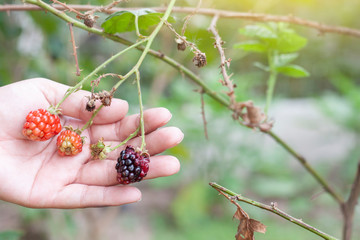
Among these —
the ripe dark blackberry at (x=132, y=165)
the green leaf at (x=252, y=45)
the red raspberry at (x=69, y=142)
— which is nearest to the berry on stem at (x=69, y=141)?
the red raspberry at (x=69, y=142)

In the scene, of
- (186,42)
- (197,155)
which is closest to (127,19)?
(186,42)

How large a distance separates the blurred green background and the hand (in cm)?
54

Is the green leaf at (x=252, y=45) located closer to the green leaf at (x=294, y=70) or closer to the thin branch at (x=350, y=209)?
the green leaf at (x=294, y=70)

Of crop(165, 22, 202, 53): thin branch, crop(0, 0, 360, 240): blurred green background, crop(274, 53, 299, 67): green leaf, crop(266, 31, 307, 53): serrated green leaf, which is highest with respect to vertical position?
crop(266, 31, 307, 53): serrated green leaf

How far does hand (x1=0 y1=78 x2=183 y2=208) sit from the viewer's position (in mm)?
711

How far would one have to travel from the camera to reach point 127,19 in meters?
0.68

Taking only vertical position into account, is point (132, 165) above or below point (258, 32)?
below

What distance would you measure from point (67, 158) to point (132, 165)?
0.22 meters

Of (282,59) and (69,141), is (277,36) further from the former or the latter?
(69,141)

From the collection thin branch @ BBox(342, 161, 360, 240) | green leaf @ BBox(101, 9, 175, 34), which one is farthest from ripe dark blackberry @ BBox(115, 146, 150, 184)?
thin branch @ BBox(342, 161, 360, 240)

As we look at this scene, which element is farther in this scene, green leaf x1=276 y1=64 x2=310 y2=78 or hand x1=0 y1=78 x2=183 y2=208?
green leaf x1=276 y1=64 x2=310 y2=78

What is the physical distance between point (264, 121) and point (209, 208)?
6.73ft

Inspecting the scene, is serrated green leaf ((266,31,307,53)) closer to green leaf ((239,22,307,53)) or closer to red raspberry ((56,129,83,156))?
green leaf ((239,22,307,53))

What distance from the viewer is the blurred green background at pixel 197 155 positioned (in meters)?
1.54
